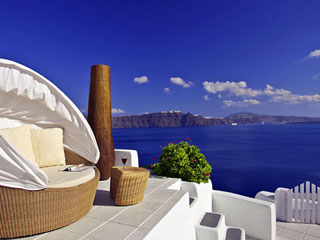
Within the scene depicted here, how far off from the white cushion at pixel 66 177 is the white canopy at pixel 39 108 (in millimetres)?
628

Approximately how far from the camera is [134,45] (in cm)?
5362

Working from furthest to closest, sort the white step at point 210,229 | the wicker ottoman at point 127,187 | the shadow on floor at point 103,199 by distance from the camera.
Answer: the white step at point 210,229 < the shadow on floor at point 103,199 < the wicker ottoman at point 127,187

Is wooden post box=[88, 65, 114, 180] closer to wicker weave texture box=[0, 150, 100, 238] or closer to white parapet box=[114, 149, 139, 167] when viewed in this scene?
white parapet box=[114, 149, 139, 167]

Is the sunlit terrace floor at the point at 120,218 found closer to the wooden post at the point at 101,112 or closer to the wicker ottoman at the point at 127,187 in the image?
the wicker ottoman at the point at 127,187

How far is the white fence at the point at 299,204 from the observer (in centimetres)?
446

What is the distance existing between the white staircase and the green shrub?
76cm

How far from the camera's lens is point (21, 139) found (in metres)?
2.68

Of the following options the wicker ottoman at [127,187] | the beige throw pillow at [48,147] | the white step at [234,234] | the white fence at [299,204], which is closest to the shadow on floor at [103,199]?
the wicker ottoman at [127,187]

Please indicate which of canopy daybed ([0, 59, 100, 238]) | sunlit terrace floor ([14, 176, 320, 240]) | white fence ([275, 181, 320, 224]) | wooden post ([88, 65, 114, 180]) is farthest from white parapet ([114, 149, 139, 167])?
white fence ([275, 181, 320, 224])

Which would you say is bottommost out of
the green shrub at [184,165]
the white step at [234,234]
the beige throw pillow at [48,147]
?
the white step at [234,234]

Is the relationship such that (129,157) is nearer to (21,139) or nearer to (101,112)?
(101,112)

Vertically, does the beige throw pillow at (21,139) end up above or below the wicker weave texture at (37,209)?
above

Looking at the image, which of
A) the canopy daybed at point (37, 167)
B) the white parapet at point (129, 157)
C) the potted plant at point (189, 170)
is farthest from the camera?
the white parapet at point (129, 157)

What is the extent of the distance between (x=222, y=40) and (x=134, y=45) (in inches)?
856
